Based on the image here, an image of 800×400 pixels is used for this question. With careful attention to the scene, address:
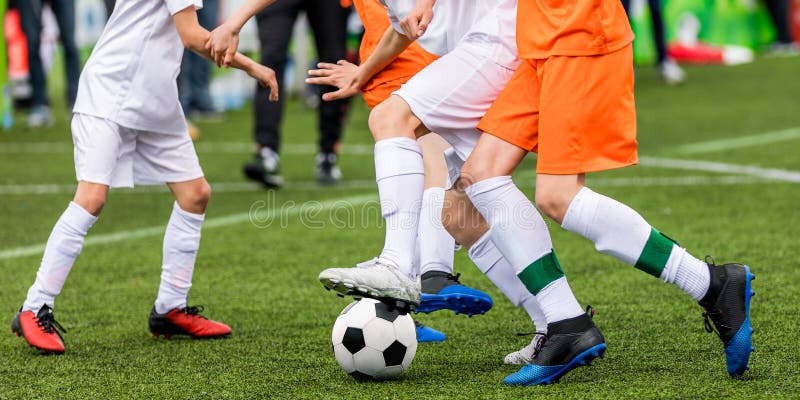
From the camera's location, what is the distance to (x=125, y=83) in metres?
4.20

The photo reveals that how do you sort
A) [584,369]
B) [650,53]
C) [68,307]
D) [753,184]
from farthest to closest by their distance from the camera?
[650,53] → [753,184] → [68,307] → [584,369]

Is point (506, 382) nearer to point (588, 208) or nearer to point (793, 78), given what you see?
point (588, 208)

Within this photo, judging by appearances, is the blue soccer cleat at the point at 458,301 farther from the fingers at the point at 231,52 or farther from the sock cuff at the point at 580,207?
the fingers at the point at 231,52

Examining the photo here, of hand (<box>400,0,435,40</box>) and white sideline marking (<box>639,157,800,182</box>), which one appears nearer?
hand (<box>400,0,435,40</box>)

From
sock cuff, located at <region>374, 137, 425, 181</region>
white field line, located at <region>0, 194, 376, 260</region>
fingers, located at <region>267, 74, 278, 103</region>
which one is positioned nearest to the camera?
sock cuff, located at <region>374, 137, 425, 181</region>

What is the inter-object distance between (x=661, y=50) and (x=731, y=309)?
1051cm

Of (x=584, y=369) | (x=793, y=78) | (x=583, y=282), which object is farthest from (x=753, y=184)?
(x=793, y=78)

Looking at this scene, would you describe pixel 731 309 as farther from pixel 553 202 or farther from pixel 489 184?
pixel 489 184

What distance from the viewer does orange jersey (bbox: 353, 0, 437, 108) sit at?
163 inches

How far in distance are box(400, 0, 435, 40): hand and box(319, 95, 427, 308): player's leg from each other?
0.23 metres

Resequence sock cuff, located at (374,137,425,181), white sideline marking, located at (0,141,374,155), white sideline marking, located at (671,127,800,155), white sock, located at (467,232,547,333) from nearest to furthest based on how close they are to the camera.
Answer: sock cuff, located at (374,137,425,181), white sock, located at (467,232,547,333), white sideline marking, located at (671,127,800,155), white sideline marking, located at (0,141,374,155)

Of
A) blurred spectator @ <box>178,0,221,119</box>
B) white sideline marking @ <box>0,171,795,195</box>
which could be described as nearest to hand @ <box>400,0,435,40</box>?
white sideline marking @ <box>0,171,795,195</box>

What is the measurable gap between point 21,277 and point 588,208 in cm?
296

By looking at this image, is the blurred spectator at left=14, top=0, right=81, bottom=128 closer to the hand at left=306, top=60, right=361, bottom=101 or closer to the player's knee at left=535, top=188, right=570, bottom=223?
the hand at left=306, top=60, right=361, bottom=101
